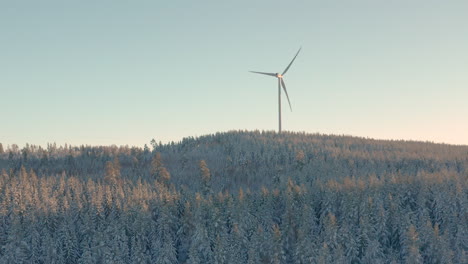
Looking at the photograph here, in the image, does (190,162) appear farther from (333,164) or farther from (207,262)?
(207,262)

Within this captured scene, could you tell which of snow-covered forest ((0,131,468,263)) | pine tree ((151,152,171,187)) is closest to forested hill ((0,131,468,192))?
pine tree ((151,152,171,187))

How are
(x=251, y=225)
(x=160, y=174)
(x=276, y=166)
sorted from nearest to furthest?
(x=251, y=225)
(x=160, y=174)
(x=276, y=166)

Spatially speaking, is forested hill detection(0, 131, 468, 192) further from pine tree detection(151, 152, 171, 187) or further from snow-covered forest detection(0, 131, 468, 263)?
snow-covered forest detection(0, 131, 468, 263)

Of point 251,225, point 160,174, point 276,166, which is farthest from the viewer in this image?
point 276,166

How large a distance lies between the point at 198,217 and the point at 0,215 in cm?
4604

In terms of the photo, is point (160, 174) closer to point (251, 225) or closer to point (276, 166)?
point (276, 166)

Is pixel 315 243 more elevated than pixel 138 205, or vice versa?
pixel 138 205

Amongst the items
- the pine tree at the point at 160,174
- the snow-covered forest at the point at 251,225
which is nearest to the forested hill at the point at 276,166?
the pine tree at the point at 160,174

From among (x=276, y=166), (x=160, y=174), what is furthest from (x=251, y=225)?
(x=276, y=166)

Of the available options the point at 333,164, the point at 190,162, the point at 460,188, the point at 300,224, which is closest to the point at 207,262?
the point at 300,224

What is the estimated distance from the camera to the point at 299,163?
566 feet

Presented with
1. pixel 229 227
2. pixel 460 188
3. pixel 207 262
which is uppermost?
pixel 460 188

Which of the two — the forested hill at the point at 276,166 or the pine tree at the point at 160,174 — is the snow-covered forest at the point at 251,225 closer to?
the forested hill at the point at 276,166

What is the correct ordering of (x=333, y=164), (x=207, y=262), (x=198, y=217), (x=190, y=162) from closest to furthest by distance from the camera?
(x=207, y=262)
(x=198, y=217)
(x=333, y=164)
(x=190, y=162)
